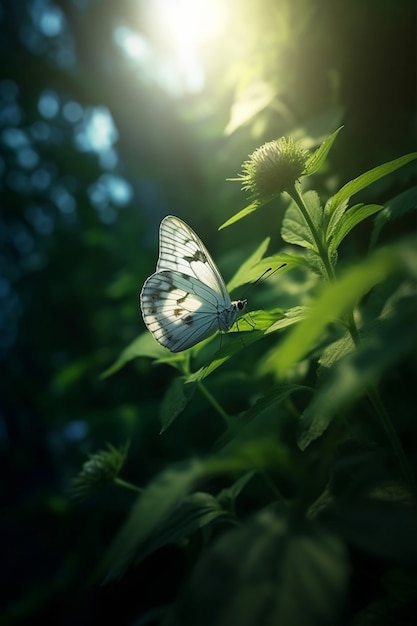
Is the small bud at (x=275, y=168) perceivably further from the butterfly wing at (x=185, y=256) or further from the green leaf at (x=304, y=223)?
the butterfly wing at (x=185, y=256)

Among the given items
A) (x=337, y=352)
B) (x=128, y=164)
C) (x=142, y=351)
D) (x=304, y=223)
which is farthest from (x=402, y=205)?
(x=128, y=164)

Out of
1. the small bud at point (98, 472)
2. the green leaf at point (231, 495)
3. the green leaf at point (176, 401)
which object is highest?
the green leaf at point (176, 401)

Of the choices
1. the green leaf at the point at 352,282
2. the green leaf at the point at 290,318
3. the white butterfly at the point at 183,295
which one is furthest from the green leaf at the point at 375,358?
the white butterfly at the point at 183,295


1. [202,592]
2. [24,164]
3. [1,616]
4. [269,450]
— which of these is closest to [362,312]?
[269,450]

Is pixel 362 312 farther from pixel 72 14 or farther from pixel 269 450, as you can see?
pixel 72 14

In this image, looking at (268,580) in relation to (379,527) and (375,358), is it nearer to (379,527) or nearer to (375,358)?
(379,527)

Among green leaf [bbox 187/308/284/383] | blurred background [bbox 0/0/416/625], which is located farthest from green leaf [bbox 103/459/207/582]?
blurred background [bbox 0/0/416/625]
